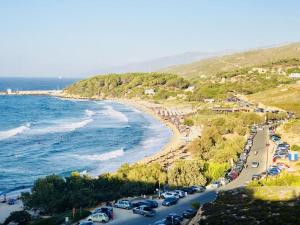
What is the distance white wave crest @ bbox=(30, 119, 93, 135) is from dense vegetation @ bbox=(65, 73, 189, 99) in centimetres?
6203

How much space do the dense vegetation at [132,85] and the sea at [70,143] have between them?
52319 mm

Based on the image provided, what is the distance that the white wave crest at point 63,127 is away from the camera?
291ft

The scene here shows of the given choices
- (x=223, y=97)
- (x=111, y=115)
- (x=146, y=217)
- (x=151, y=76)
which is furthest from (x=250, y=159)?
(x=151, y=76)

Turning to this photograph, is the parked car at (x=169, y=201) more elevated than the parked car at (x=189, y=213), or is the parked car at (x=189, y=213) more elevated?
the parked car at (x=189, y=213)

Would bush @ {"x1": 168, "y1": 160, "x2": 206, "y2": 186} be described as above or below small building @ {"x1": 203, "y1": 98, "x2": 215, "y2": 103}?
below

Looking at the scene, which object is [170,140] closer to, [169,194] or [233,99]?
[169,194]

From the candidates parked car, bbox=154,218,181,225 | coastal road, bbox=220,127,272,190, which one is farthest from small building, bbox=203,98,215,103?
parked car, bbox=154,218,181,225

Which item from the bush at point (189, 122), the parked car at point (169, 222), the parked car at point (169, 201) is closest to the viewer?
the parked car at point (169, 222)

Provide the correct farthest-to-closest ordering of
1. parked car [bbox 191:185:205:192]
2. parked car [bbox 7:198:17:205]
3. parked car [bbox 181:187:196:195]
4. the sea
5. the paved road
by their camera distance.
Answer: the sea → parked car [bbox 7:198:17:205] → parked car [bbox 191:185:205:192] → parked car [bbox 181:187:196:195] → the paved road

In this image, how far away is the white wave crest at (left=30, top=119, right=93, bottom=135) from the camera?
3486 inches

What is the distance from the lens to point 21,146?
7144cm

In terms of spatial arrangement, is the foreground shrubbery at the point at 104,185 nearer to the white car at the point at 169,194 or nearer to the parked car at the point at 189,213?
the white car at the point at 169,194

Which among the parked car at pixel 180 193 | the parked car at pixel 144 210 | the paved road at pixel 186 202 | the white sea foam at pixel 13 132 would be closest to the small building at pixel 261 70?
the white sea foam at pixel 13 132

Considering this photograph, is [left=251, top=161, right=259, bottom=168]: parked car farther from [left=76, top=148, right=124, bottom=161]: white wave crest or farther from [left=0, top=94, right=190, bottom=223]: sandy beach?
[left=76, top=148, right=124, bottom=161]: white wave crest
